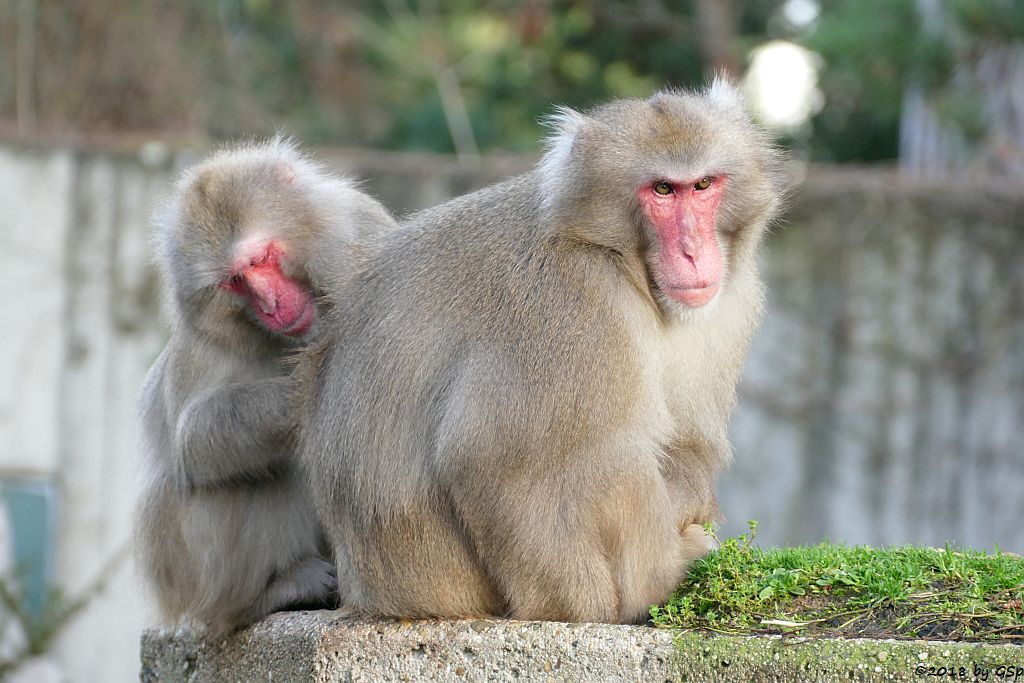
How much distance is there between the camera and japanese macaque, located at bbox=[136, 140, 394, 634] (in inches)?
198

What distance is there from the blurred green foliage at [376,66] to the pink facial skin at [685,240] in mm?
7440

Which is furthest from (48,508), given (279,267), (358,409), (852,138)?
(852,138)

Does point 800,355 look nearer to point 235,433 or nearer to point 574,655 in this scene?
point 235,433

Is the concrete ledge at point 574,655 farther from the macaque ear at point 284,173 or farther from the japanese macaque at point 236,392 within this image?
the macaque ear at point 284,173

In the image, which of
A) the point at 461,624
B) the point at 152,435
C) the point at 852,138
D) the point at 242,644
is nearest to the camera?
the point at 461,624

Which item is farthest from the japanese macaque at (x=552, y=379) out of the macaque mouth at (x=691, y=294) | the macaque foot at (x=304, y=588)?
the macaque foot at (x=304, y=588)

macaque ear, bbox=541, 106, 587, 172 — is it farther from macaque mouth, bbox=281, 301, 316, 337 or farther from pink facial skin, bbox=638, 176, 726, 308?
macaque mouth, bbox=281, 301, 316, 337

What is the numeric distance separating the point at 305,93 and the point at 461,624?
48.4 feet

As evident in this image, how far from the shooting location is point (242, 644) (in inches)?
192

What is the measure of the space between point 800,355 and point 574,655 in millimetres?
7177

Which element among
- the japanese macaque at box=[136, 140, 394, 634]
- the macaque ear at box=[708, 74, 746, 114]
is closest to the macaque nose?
the macaque ear at box=[708, 74, 746, 114]

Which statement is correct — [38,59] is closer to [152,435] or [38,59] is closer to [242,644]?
[152,435]

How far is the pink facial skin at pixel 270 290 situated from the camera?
5.16 meters

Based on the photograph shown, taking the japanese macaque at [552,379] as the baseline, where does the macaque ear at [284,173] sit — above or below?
above
